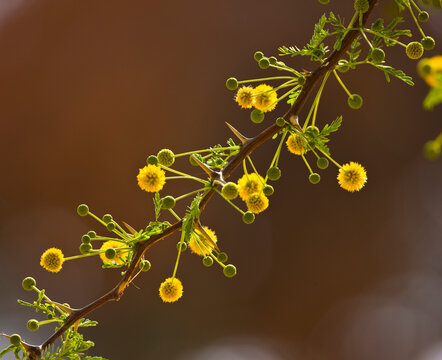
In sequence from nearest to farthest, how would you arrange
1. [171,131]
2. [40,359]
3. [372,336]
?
[40,359] → [372,336] → [171,131]

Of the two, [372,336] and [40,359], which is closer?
[40,359]

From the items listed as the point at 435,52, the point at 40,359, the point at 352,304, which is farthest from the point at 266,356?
the point at 40,359

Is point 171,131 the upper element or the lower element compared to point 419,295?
upper

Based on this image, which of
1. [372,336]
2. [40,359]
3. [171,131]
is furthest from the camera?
[171,131]

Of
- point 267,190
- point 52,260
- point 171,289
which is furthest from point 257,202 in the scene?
point 52,260

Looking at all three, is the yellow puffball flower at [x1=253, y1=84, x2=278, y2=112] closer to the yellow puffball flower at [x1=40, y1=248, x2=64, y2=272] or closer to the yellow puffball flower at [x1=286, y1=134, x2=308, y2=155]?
the yellow puffball flower at [x1=286, y1=134, x2=308, y2=155]

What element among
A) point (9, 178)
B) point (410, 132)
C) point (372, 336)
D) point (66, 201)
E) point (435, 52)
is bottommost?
point (372, 336)

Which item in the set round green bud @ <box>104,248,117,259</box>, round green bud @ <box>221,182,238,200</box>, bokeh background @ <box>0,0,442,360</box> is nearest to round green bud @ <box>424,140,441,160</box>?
round green bud @ <box>221,182,238,200</box>

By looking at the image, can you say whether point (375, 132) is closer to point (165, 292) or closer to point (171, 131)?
point (171, 131)
